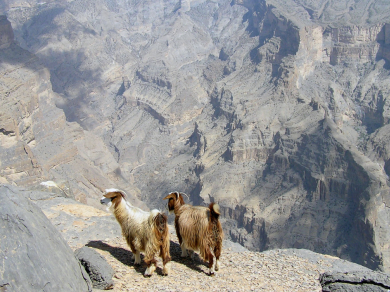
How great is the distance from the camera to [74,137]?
52.5 meters

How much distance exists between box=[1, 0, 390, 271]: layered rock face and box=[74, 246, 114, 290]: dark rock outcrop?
2896 cm

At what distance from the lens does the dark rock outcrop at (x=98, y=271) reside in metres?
9.01

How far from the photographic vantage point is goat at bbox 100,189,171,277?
9961mm

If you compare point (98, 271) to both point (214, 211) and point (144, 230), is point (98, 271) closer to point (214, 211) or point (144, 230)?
point (144, 230)

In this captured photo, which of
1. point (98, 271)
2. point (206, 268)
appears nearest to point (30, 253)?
point (98, 271)

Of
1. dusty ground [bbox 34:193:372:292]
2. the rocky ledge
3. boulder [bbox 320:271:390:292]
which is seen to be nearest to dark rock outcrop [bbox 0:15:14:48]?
the rocky ledge

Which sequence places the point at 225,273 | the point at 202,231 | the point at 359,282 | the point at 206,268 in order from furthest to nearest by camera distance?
the point at 206,268 → the point at 225,273 → the point at 202,231 → the point at 359,282

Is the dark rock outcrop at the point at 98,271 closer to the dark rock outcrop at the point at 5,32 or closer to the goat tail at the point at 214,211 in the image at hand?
the goat tail at the point at 214,211

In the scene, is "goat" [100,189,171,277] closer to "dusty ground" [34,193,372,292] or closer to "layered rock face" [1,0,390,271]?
"dusty ground" [34,193,372,292]

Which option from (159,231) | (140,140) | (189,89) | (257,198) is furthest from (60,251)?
(189,89)

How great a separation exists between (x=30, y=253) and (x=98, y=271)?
250cm

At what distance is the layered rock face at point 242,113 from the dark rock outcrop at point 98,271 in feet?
95.0

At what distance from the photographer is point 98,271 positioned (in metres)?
9.09

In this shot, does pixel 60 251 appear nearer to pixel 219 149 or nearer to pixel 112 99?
pixel 219 149
